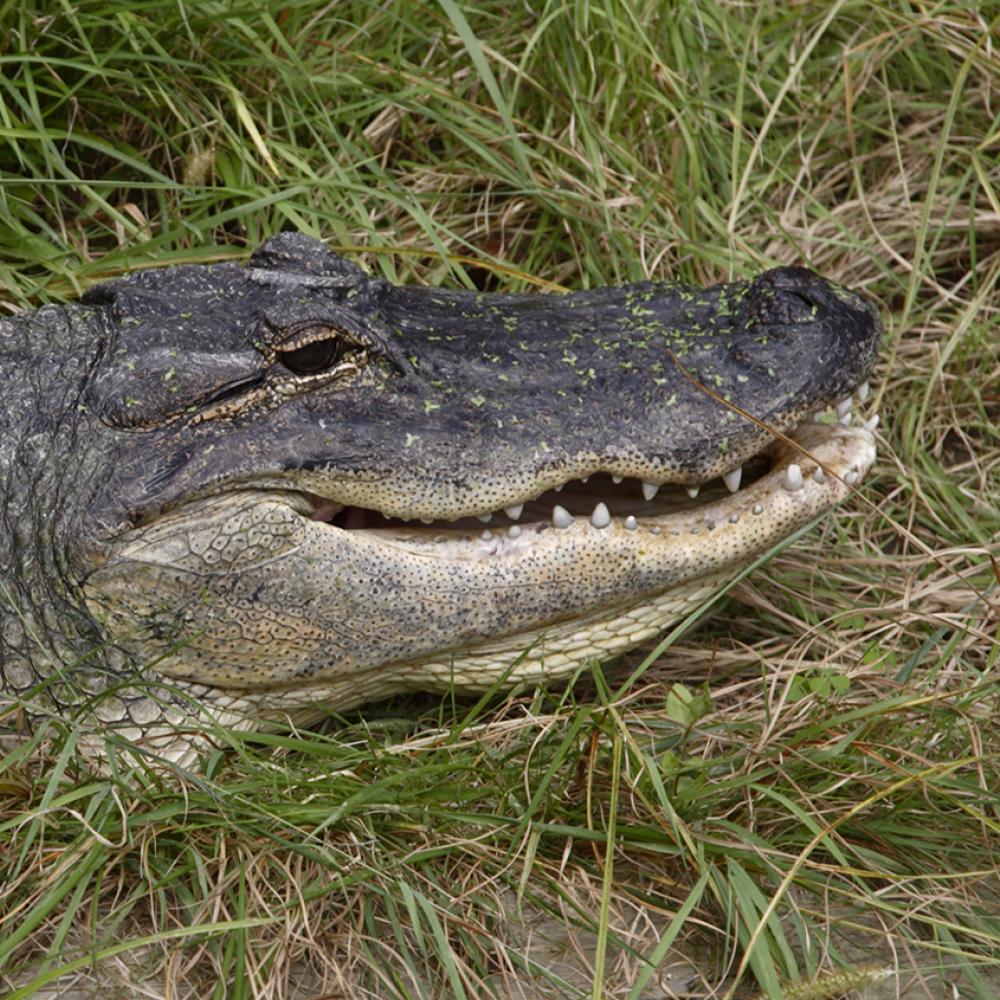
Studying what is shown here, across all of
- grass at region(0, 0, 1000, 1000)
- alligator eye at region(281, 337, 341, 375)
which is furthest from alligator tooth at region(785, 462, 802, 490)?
alligator eye at region(281, 337, 341, 375)

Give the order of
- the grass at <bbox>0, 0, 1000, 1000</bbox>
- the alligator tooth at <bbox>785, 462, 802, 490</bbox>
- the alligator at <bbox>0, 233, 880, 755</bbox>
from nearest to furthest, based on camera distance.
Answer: the grass at <bbox>0, 0, 1000, 1000</bbox>, the alligator at <bbox>0, 233, 880, 755</bbox>, the alligator tooth at <bbox>785, 462, 802, 490</bbox>

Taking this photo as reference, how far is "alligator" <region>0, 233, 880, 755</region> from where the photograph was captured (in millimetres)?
2846

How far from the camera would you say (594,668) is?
2945mm

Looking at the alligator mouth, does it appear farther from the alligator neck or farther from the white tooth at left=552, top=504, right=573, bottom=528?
the alligator neck

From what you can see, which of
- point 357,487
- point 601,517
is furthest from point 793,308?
point 357,487

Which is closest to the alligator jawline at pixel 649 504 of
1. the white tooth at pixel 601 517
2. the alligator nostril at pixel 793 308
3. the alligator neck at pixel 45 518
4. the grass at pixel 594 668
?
the white tooth at pixel 601 517

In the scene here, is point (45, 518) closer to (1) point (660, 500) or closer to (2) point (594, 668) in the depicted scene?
(2) point (594, 668)

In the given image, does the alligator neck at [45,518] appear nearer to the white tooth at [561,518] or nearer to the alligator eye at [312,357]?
the alligator eye at [312,357]

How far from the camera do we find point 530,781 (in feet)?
8.98

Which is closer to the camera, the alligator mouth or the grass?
the grass

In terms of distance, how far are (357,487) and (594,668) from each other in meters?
0.59

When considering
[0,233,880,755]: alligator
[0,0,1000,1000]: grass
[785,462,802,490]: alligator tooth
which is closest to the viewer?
[0,0,1000,1000]: grass

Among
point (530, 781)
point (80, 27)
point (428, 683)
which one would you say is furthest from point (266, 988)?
point (80, 27)

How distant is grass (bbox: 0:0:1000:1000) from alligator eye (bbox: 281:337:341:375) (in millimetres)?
731
